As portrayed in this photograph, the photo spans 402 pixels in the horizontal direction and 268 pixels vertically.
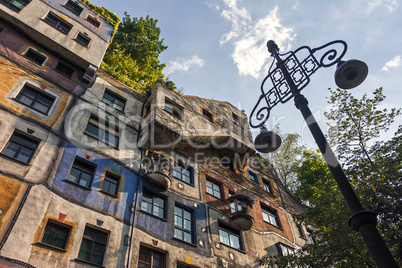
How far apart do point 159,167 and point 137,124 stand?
3.20 meters

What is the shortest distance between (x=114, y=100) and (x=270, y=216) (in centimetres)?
1151

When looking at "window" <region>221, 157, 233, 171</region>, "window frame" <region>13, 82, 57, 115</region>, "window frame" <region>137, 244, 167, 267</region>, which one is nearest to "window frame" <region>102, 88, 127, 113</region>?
"window frame" <region>13, 82, 57, 115</region>

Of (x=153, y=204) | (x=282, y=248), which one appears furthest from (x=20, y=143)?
(x=282, y=248)

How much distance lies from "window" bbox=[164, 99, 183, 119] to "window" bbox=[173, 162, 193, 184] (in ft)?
9.58

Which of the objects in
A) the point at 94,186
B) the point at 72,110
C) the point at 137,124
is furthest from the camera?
the point at 137,124

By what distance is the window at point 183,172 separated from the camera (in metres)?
15.1

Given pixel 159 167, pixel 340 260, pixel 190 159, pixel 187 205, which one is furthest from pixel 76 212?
pixel 340 260

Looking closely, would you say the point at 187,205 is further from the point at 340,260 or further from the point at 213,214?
the point at 340,260

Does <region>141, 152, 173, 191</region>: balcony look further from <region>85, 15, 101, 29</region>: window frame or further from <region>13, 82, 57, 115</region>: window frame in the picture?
<region>85, 15, 101, 29</region>: window frame

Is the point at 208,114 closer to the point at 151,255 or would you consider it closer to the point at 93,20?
the point at 93,20

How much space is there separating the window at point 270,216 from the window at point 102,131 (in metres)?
9.84

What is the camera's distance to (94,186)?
1113 cm

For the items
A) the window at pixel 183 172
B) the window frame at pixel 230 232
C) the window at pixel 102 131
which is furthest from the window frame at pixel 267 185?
the window at pixel 102 131

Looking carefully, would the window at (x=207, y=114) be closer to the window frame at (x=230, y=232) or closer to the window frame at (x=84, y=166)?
the window frame at (x=230, y=232)
